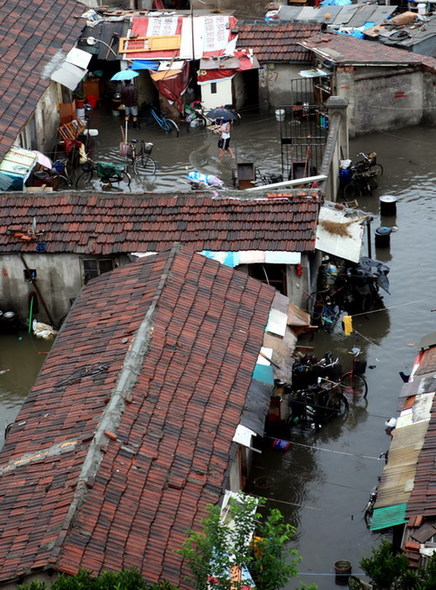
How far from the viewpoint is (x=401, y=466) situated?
77.9 feet

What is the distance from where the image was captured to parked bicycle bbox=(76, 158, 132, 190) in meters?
39.3

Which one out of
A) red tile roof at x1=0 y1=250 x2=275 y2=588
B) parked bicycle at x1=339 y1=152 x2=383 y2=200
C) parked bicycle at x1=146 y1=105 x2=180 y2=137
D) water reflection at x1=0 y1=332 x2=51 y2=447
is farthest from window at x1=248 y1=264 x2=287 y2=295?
parked bicycle at x1=146 y1=105 x2=180 y2=137

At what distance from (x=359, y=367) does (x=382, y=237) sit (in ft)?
24.2

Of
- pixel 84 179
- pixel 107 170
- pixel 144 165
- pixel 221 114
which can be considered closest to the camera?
pixel 107 170

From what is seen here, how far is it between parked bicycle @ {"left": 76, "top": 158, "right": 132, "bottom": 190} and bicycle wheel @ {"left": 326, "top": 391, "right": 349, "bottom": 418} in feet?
43.4

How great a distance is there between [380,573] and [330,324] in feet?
47.7

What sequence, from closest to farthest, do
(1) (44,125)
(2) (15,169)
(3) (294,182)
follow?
(3) (294,182), (2) (15,169), (1) (44,125)

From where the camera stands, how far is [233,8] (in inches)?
2120

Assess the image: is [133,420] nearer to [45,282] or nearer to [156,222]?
[156,222]

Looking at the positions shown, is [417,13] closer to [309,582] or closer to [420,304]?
[420,304]

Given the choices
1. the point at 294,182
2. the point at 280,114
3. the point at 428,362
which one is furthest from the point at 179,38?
the point at 428,362

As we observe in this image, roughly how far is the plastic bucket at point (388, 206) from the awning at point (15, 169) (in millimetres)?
10681

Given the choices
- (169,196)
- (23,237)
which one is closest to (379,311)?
(169,196)

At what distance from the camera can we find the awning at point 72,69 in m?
41.9
